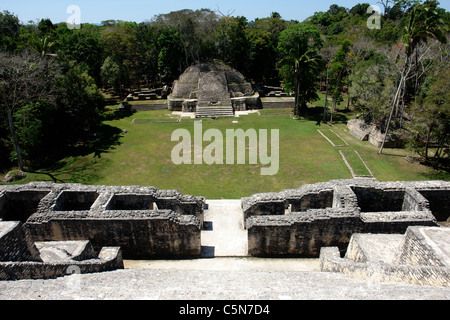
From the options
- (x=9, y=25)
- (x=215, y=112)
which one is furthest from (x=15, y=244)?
(x=9, y=25)

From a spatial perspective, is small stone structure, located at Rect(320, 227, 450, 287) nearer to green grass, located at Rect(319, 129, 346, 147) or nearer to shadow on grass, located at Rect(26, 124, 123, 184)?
green grass, located at Rect(319, 129, 346, 147)

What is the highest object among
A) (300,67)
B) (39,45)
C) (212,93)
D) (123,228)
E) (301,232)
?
(39,45)

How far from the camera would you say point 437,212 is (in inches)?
563

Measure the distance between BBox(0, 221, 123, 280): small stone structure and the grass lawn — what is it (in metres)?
7.54

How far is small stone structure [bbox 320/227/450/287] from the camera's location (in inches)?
336

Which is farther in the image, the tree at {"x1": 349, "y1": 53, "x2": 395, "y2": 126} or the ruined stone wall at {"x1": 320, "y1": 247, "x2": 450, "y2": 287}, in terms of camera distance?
the tree at {"x1": 349, "y1": 53, "x2": 395, "y2": 126}

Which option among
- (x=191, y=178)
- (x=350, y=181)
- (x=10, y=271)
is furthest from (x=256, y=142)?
(x=10, y=271)

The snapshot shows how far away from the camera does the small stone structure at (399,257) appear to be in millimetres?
8531

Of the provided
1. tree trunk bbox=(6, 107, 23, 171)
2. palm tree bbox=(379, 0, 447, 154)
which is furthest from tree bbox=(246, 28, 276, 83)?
tree trunk bbox=(6, 107, 23, 171)

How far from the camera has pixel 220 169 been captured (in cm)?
2070

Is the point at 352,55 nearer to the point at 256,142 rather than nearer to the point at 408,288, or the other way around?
the point at 256,142

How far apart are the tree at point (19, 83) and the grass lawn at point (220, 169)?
453cm

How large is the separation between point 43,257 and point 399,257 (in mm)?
13005

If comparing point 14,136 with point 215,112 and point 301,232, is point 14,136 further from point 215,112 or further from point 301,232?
point 301,232
